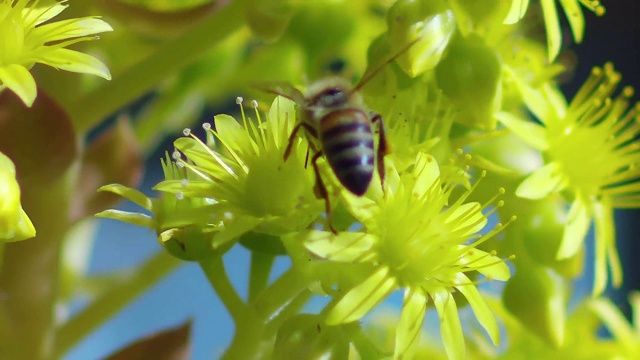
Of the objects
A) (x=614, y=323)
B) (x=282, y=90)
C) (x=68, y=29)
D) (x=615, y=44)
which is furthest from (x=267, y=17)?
(x=615, y=44)

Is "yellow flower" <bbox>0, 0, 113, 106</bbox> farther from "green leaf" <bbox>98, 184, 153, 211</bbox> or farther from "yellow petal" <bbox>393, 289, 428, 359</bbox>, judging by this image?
"yellow petal" <bbox>393, 289, 428, 359</bbox>

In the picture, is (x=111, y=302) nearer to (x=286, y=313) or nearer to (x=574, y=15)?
(x=286, y=313)

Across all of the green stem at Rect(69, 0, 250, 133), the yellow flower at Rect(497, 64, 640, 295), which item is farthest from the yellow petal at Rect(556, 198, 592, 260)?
the green stem at Rect(69, 0, 250, 133)

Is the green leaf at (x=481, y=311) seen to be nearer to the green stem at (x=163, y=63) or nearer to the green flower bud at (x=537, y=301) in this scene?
the green flower bud at (x=537, y=301)

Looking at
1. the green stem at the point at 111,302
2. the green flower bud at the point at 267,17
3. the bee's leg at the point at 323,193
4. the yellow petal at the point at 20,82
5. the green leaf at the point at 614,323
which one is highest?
the yellow petal at the point at 20,82

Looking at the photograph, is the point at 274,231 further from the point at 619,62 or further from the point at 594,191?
the point at 619,62

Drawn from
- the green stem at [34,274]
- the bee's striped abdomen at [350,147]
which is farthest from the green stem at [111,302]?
the bee's striped abdomen at [350,147]

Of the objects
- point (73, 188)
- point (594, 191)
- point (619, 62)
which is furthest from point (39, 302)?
point (619, 62)
